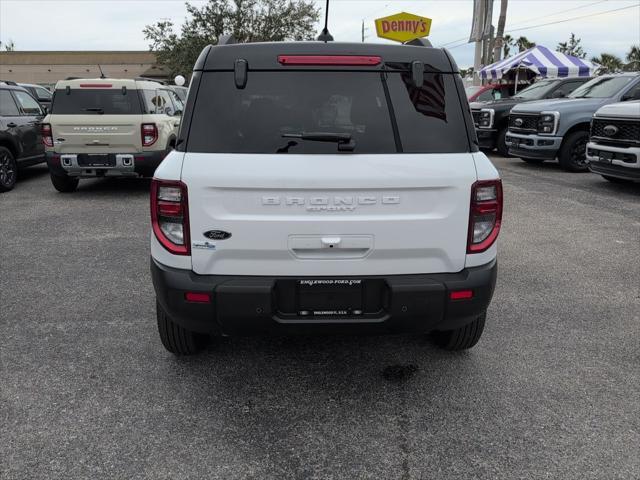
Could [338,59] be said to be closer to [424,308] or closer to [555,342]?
[424,308]

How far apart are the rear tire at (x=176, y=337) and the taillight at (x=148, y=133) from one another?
5.95m

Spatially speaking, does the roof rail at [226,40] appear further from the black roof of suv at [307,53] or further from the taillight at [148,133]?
the taillight at [148,133]

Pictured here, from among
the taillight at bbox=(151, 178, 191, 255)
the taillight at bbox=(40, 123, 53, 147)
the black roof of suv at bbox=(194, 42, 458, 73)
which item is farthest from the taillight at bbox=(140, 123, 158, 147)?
the taillight at bbox=(151, 178, 191, 255)

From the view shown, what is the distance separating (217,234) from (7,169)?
8.68 metres

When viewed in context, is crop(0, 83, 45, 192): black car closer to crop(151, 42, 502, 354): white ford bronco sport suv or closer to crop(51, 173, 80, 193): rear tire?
crop(51, 173, 80, 193): rear tire

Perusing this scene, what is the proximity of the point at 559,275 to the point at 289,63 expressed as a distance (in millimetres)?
3707

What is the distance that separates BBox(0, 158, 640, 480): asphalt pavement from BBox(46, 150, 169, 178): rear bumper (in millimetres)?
3572

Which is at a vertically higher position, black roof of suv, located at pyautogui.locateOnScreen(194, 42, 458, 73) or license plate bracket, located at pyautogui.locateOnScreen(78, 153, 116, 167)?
black roof of suv, located at pyautogui.locateOnScreen(194, 42, 458, 73)

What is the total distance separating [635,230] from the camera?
282 inches

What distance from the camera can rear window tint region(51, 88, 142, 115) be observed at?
8781mm

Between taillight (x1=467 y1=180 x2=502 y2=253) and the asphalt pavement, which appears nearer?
the asphalt pavement

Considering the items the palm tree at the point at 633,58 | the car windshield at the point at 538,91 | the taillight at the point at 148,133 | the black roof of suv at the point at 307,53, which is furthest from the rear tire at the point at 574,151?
the palm tree at the point at 633,58

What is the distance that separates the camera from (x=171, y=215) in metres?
2.80

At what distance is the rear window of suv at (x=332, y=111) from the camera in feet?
9.36
